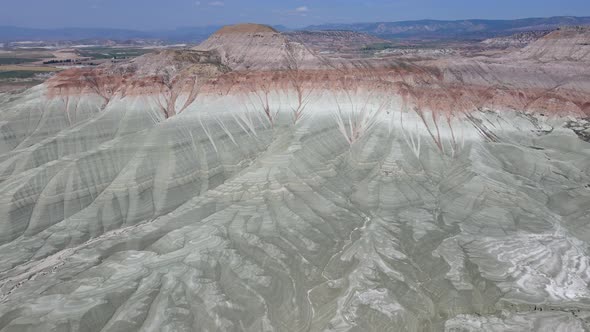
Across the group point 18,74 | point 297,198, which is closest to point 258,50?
point 297,198

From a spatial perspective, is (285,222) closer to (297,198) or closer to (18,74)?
(297,198)

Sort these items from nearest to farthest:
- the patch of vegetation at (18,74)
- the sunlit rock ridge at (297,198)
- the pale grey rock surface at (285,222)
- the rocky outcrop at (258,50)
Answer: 1. the pale grey rock surface at (285,222)
2. the sunlit rock ridge at (297,198)
3. the rocky outcrop at (258,50)
4. the patch of vegetation at (18,74)

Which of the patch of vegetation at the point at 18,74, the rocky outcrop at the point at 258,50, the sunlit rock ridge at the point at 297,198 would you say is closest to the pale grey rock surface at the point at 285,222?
the sunlit rock ridge at the point at 297,198

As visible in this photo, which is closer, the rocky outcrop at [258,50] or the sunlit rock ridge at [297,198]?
the sunlit rock ridge at [297,198]

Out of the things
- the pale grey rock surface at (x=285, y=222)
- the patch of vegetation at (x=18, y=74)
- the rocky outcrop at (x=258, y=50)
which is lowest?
the pale grey rock surface at (x=285, y=222)

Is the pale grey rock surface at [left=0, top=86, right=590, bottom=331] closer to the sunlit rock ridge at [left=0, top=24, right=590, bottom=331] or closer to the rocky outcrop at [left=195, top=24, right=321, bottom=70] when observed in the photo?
the sunlit rock ridge at [left=0, top=24, right=590, bottom=331]

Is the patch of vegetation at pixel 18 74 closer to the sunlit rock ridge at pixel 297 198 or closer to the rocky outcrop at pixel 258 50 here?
the sunlit rock ridge at pixel 297 198

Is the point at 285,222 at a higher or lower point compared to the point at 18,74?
lower

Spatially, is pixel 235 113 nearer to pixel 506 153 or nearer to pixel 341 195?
pixel 341 195
